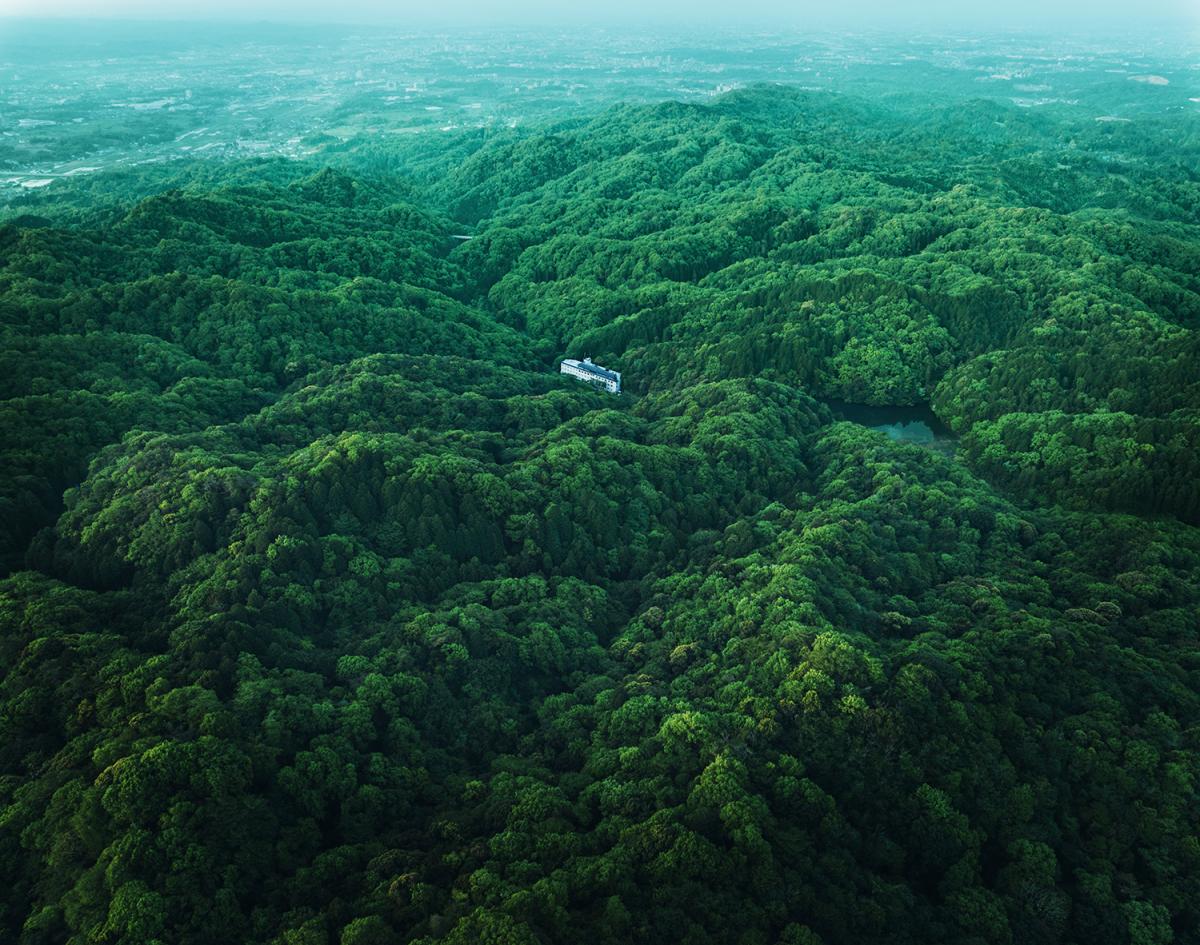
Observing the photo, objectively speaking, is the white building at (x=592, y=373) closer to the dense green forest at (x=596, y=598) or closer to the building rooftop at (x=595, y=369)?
the building rooftop at (x=595, y=369)

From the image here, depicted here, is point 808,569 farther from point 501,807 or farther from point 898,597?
point 501,807

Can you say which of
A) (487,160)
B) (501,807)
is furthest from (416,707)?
(487,160)

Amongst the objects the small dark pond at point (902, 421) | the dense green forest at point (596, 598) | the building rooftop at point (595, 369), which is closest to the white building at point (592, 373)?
the building rooftop at point (595, 369)

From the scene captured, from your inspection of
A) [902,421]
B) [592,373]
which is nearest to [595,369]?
[592,373]

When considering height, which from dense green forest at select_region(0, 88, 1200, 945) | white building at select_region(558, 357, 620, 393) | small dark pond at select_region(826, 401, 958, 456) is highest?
dense green forest at select_region(0, 88, 1200, 945)

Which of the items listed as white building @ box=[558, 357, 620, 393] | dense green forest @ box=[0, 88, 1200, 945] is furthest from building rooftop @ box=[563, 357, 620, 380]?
dense green forest @ box=[0, 88, 1200, 945]

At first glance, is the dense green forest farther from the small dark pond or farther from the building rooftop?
the building rooftop
